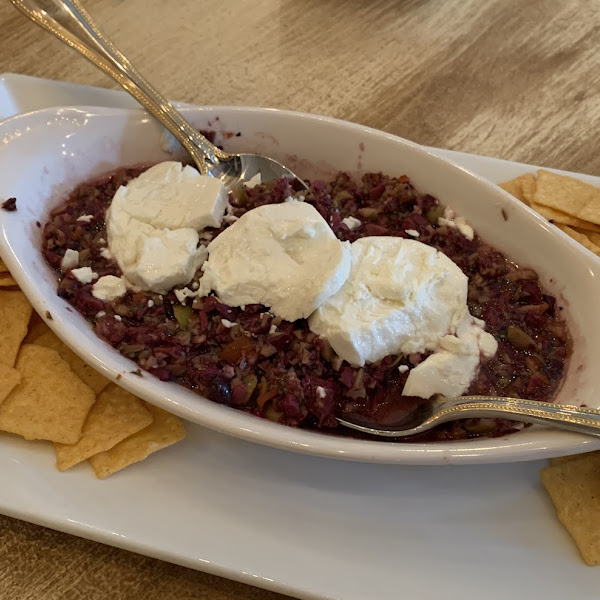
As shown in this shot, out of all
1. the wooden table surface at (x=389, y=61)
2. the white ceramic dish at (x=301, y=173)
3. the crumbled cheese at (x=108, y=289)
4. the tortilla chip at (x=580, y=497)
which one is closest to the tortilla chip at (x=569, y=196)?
the white ceramic dish at (x=301, y=173)

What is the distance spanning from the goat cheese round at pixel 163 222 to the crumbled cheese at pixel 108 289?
0.04 meters

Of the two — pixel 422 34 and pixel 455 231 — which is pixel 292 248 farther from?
pixel 422 34

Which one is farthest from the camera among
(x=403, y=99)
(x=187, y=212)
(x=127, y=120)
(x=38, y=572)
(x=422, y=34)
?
(x=422, y=34)

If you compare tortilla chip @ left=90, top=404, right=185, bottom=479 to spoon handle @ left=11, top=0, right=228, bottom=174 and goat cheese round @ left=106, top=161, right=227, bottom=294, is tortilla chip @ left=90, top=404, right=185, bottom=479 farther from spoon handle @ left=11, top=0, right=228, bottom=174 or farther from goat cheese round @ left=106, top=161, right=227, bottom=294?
spoon handle @ left=11, top=0, right=228, bottom=174

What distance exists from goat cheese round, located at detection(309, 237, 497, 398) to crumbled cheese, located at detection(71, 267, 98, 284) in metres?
0.67

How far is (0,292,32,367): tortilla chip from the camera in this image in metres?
1.71

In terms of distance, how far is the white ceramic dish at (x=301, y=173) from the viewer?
4.71 ft

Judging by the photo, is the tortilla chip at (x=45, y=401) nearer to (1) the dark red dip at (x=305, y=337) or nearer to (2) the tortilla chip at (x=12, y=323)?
(2) the tortilla chip at (x=12, y=323)

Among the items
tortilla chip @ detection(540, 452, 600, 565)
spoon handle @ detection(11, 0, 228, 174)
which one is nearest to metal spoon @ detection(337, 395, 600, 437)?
tortilla chip @ detection(540, 452, 600, 565)

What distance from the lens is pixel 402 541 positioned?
156 cm

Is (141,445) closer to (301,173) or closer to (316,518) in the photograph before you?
(316,518)

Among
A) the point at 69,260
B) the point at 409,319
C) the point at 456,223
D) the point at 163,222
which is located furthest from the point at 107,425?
the point at 456,223

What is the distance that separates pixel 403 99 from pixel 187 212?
153 cm

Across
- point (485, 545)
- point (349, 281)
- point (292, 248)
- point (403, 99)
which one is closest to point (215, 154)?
point (292, 248)
